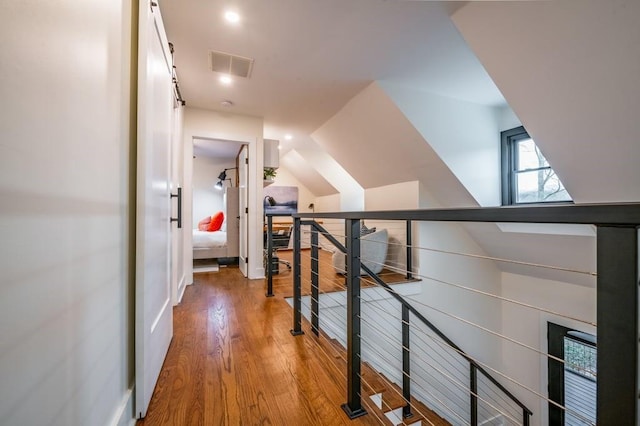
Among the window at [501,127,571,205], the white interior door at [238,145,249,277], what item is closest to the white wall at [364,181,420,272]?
the window at [501,127,571,205]

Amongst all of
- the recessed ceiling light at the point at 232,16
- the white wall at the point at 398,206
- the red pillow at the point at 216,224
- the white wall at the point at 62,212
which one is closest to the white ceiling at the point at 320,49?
the recessed ceiling light at the point at 232,16

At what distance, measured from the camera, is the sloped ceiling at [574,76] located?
1503 millimetres

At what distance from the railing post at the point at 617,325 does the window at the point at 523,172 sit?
132 inches

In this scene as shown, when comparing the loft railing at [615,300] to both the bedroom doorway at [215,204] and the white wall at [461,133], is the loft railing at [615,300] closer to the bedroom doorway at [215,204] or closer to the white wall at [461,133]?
the white wall at [461,133]

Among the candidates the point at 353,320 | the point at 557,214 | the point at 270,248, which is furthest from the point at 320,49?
the point at 557,214

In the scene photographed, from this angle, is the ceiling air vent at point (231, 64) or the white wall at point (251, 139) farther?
the white wall at point (251, 139)

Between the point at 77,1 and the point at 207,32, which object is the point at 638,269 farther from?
the point at 207,32

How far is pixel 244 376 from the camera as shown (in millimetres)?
1488

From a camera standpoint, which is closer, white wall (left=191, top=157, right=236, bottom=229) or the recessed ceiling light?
the recessed ceiling light

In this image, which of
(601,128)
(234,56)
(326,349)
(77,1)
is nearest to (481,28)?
(601,128)

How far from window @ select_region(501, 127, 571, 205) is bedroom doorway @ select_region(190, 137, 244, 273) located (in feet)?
11.6

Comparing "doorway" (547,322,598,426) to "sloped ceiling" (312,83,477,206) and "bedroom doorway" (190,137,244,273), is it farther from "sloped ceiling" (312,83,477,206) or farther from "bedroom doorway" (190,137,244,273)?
"bedroom doorway" (190,137,244,273)

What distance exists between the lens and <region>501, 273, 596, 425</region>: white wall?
3182mm

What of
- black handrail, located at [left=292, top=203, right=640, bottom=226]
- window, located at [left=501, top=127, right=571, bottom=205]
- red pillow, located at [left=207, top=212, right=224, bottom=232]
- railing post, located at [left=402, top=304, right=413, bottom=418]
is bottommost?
railing post, located at [left=402, top=304, right=413, bottom=418]
